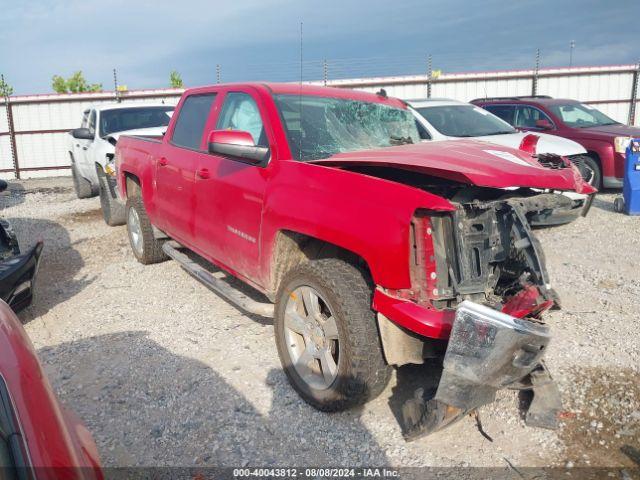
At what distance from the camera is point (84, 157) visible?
9805mm

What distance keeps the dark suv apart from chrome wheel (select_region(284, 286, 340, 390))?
7243mm

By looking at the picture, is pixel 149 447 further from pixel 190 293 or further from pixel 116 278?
pixel 116 278

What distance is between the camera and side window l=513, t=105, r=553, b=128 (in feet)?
→ 34.4

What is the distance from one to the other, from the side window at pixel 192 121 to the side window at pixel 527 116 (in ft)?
24.5

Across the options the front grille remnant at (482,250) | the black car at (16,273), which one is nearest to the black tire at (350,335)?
the front grille remnant at (482,250)

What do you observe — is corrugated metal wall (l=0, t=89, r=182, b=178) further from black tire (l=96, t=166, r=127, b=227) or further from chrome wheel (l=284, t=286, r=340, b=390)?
chrome wheel (l=284, t=286, r=340, b=390)

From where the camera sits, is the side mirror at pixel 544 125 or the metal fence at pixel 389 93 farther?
the metal fence at pixel 389 93

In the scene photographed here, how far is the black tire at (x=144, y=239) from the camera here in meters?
6.00

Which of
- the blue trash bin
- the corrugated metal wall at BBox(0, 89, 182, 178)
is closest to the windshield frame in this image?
the blue trash bin

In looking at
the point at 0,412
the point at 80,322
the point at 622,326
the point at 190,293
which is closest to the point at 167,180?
the point at 190,293

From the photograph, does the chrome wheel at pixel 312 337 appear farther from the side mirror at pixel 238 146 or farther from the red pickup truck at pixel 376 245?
the side mirror at pixel 238 146

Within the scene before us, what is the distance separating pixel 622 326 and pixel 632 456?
1.79m

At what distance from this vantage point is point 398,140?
4.31 m

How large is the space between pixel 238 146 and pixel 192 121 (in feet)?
5.23
